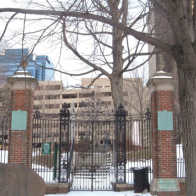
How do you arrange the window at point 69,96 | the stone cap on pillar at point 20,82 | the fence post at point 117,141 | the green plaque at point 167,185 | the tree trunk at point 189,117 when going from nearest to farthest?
the tree trunk at point 189,117, the green plaque at point 167,185, the stone cap on pillar at point 20,82, the fence post at point 117,141, the window at point 69,96

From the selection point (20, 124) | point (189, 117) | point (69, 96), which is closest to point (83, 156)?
point (20, 124)

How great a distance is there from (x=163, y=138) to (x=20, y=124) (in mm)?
4422

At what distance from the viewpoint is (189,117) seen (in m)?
5.56

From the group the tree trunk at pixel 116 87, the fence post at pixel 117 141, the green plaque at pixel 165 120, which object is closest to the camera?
the green plaque at pixel 165 120

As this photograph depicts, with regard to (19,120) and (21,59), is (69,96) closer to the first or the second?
(21,59)

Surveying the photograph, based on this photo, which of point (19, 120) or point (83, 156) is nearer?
point (19, 120)

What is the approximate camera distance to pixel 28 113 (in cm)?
895

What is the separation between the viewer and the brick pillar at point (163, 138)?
331 inches

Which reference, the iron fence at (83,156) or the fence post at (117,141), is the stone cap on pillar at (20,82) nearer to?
the iron fence at (83,156)

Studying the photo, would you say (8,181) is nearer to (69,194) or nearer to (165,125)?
(69,194)

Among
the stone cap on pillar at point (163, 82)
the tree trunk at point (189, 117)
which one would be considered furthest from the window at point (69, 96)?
the tree trunk at point (189, 117)

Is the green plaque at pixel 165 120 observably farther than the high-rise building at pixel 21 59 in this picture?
No

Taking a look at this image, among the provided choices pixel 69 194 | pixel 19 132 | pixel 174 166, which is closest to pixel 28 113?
pixel 19 132

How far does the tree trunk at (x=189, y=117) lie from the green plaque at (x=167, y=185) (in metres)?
Result: 2.98
